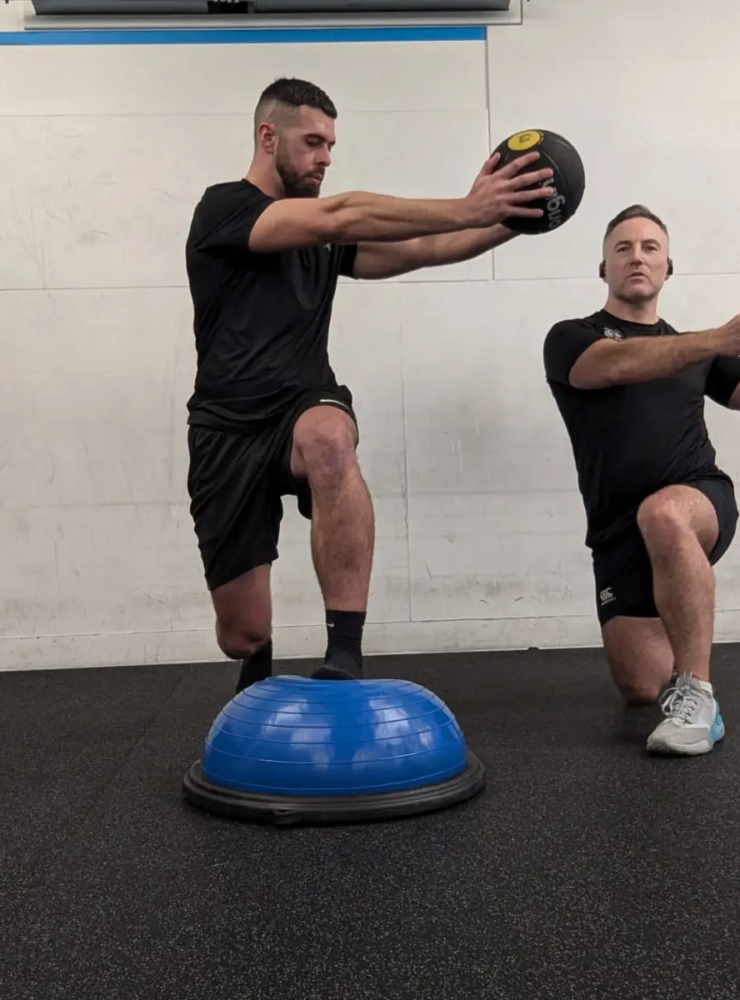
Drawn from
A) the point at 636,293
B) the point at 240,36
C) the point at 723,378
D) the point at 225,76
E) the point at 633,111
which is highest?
the point at 240,36

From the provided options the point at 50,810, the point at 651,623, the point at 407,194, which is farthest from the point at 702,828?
the point at 407,194

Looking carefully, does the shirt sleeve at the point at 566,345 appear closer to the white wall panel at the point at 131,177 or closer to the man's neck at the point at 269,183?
the man's neck at the point at 269,183

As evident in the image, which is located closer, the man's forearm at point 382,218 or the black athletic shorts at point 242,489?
the man's forearm at point 382,218

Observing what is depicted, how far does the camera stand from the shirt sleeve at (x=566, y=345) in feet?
8.31

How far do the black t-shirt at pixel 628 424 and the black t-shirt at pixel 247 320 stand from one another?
741mm

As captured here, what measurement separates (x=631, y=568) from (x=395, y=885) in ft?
4.67

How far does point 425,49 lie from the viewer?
3.55 m

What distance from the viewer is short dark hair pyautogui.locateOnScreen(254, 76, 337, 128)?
7.38 feet

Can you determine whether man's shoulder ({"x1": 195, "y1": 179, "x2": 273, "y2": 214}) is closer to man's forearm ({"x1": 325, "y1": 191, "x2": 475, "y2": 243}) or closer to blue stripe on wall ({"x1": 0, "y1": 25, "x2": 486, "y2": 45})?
man's forearm ({"x1": 325, "y1": 191, "x2": 475, "y2": 243})

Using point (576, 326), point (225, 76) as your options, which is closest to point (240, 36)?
point (225, 76)

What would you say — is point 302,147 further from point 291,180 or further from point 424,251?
point 424,251

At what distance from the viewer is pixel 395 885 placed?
1.39 metres

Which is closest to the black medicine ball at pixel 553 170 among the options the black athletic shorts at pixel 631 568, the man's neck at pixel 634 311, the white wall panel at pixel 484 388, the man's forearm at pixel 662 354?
the man's forearm at pixel 662 354

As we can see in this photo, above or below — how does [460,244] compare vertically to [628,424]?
above
